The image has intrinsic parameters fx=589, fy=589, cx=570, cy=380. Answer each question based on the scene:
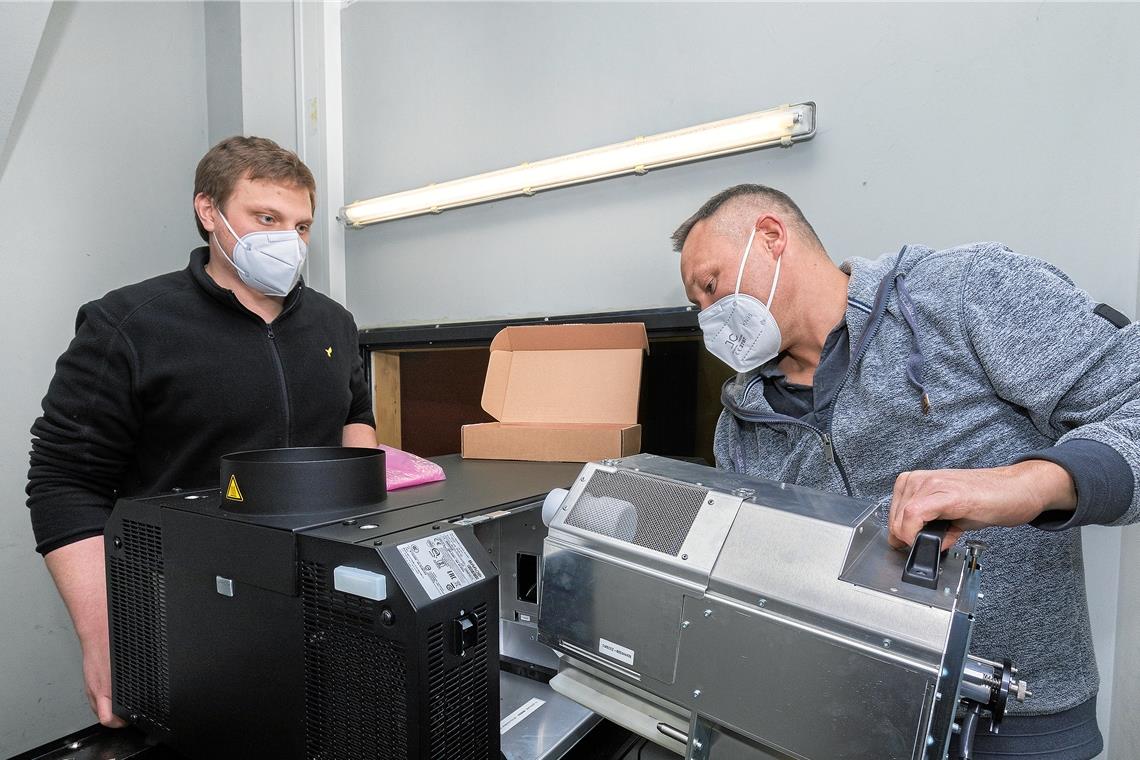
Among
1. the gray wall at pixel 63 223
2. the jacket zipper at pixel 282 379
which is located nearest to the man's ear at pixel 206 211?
the jacket zipper at pixel 282 379

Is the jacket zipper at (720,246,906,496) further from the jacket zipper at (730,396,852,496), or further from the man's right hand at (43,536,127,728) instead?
the man's right hand at (43,536,127,728)

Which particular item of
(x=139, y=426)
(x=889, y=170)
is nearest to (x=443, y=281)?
(x=139, y=426)

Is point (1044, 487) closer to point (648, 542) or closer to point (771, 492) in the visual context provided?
point (771, 492)

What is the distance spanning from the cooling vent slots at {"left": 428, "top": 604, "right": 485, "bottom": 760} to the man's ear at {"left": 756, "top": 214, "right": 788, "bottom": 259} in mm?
831

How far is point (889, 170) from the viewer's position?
4.19ft

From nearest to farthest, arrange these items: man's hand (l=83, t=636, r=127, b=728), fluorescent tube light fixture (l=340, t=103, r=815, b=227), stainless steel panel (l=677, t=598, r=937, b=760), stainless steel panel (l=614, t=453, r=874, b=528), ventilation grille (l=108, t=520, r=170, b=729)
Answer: stainless steel panel (l=677, t=598, r=937, b=760) → stainless steel panel (l=614, t=453, r=874, b=528) → ventilation grille (l=108, t=520, r=170, b=729) → man's hand (l=83, t=636, r=127, b=728) → fluorescent tube light fixture (l=340, t=103, r=815, b=227)

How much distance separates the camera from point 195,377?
1239 mm

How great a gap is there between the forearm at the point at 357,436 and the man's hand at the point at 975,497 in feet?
4.24

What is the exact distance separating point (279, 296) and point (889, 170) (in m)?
1.43

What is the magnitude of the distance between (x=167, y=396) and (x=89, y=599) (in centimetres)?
40

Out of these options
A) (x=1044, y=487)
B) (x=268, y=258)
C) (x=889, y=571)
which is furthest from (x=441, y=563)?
(x=268, y=258)

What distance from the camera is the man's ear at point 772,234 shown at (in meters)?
1.11

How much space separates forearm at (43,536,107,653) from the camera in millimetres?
992

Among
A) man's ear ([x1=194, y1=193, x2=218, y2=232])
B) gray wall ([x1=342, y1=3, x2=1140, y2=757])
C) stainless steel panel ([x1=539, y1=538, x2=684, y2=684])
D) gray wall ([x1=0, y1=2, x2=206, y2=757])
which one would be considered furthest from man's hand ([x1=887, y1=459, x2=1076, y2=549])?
gray wall ([x1=0, y1=2, x2=206, y2=757])
